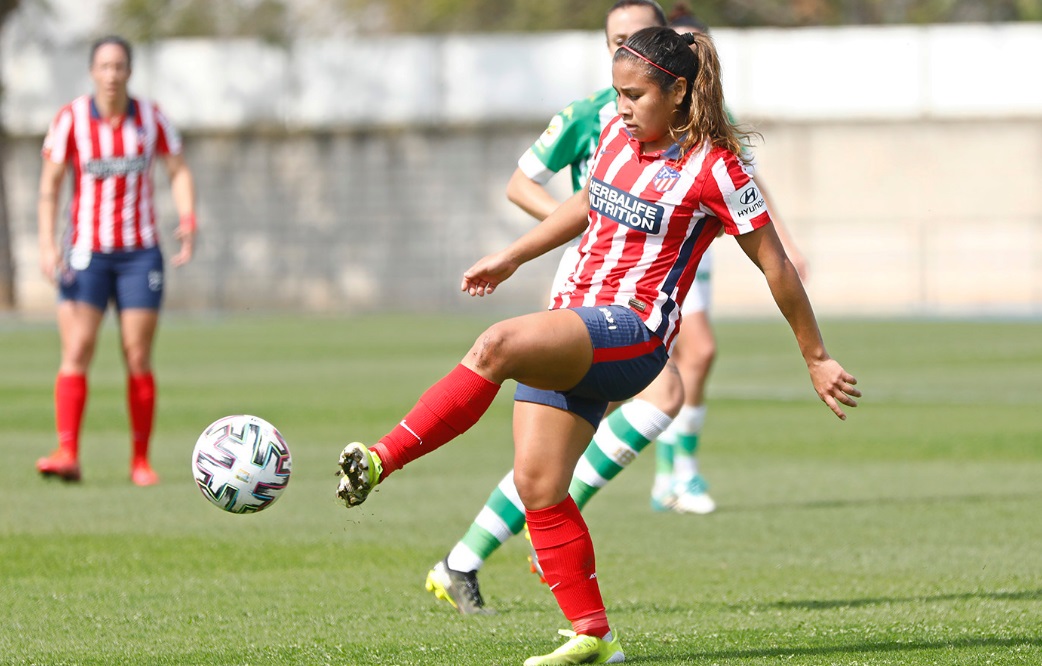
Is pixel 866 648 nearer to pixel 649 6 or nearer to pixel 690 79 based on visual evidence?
pixel 690 79

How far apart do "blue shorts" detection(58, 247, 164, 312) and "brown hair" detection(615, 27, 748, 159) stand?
4.94 metres

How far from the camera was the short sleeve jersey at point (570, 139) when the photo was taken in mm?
6137

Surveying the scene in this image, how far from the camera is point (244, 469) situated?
4664mm

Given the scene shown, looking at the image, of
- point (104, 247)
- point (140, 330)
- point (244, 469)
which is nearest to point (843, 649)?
point (244, 469)

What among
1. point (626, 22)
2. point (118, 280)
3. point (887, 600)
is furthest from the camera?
point (118, 280)

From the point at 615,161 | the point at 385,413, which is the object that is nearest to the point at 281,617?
the point at 615,161

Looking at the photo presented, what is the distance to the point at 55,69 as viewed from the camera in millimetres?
34156

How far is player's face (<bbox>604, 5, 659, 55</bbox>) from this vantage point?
6336mm

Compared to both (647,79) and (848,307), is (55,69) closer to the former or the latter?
(848,307)

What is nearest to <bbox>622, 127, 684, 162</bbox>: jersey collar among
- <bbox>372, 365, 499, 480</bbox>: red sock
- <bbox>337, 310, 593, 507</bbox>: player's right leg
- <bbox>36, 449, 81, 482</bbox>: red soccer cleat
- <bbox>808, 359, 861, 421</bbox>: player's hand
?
<bbox>337, 310, 593, 507</bbox>: player's right leg

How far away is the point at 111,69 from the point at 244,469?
464cm

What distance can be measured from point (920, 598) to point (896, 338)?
1681 cm

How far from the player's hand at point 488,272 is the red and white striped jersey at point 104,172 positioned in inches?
178

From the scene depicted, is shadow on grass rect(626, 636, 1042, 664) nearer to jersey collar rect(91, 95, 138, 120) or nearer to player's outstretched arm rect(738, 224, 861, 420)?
player's outstretched arm rect(738, 224, 861, 420)
